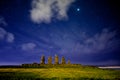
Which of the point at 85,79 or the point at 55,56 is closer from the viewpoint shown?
the point at 85,79

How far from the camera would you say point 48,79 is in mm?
34000

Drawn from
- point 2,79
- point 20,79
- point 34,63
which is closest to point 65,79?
point 20,79

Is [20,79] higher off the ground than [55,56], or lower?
lower

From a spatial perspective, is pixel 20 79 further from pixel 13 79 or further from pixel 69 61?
pixel 69 61

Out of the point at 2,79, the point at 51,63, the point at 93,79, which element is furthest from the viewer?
the point at 51,63

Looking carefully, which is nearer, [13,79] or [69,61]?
[13,79]

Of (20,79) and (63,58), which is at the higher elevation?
(63,58)

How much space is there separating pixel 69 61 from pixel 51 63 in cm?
970

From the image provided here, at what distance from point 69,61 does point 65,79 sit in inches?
2168

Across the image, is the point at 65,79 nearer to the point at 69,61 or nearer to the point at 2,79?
the point at 2,79

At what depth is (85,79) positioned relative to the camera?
34531 mm

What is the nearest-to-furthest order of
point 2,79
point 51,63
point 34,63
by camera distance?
point 2,79 < point 34,63 < point 51,63

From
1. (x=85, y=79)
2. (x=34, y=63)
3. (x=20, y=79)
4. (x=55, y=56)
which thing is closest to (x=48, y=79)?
(x=20, y=79)

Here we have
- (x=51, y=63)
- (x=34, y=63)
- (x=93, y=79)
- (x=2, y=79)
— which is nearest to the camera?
(x=2, y=79)
